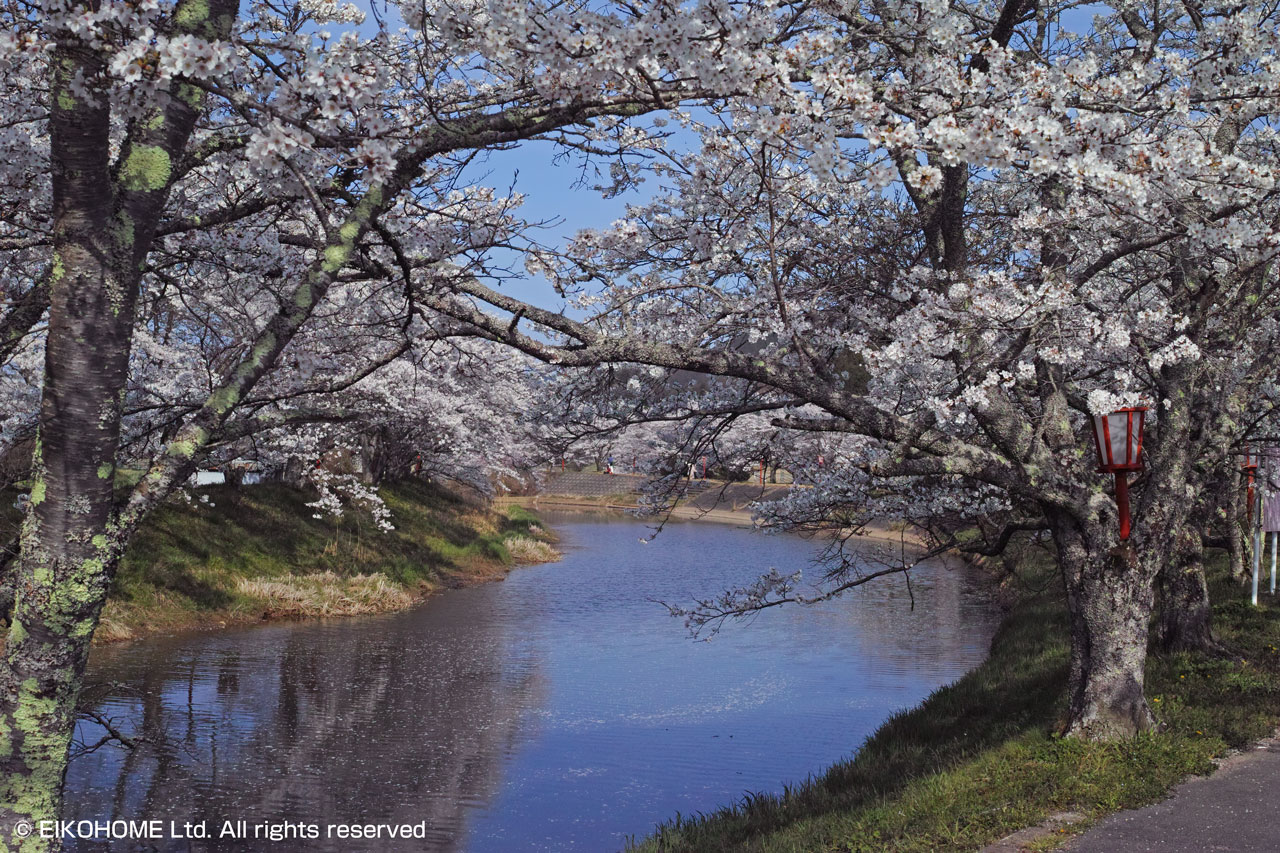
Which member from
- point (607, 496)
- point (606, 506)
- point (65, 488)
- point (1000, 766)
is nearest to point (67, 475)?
point (65, 488)

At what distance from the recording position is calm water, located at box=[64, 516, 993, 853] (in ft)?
33.4

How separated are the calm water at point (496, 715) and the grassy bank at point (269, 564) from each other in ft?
2.85

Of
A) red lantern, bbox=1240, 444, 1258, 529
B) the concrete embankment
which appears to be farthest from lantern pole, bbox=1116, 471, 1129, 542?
the concrete embankment

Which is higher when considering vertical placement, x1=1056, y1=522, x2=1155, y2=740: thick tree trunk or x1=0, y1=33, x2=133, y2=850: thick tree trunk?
x1=0, y1=33, x2=133, y2=850: thick tree trunk

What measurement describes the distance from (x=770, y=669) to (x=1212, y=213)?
11.2 metres

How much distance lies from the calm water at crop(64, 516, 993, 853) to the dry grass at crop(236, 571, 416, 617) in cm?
72

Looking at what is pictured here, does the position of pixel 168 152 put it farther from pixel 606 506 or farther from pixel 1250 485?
pixel 606 506

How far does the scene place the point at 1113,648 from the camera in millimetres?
8102

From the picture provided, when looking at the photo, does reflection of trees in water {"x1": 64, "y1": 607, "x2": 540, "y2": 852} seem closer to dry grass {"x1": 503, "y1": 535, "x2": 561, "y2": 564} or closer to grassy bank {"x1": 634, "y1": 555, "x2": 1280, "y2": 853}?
grassy bank {"x1": 634, "y1": 555, "x2": 1280, "y2": 853}

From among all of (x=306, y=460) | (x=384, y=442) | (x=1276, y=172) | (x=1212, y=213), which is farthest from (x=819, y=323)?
(x=384, y=442)

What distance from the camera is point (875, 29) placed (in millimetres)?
8219

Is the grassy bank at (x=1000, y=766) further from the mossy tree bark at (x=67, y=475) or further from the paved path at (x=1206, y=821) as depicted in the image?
the mossy tree bark at (x=67, y=475)

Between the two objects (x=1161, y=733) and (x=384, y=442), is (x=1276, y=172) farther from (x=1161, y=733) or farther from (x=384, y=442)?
(x=384, y=442)

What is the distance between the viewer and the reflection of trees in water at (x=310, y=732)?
10.0m
